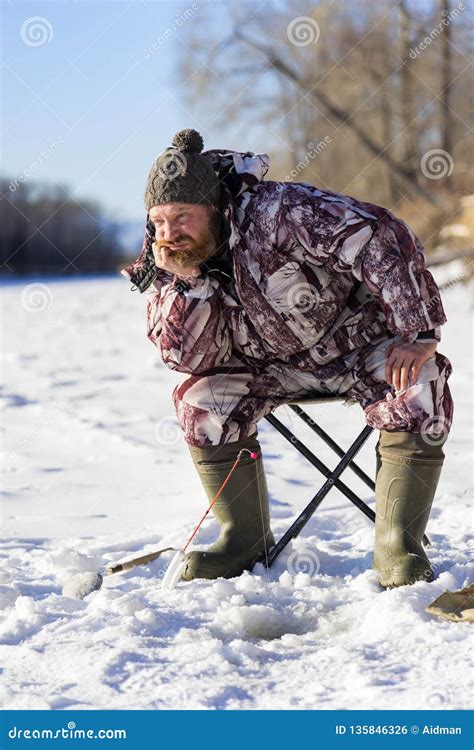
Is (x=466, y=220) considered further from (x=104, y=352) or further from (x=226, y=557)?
(x=226, y=557)

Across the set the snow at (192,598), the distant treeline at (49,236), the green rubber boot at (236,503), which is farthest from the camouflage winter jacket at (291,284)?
the distant treeline at (49,236)

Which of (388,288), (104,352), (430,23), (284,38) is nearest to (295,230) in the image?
(388,288)

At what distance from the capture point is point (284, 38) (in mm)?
11859

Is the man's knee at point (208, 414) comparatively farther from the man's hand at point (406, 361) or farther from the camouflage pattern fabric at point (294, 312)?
the man's hand at point (406, 361)

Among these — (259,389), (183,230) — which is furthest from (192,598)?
(183,230)

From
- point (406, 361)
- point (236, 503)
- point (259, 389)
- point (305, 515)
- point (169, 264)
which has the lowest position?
point (236, 503)

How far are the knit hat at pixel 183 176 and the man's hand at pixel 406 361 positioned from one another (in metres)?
0.67

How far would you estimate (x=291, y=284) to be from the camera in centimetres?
262

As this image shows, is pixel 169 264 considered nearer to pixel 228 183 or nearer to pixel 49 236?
pixel 228 183

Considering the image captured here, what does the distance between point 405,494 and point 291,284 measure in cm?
70

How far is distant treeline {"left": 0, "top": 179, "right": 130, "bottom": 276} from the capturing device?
3700 centimetres

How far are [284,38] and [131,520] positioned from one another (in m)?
9.80

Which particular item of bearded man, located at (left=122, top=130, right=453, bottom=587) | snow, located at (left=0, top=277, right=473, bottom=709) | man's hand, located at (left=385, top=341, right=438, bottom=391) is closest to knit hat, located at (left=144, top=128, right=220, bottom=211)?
bearded man, located at (left=122, top=130, right=453, bottom=587)

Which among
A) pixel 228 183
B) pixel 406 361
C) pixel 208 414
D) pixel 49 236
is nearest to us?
pixel 406 361
